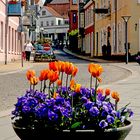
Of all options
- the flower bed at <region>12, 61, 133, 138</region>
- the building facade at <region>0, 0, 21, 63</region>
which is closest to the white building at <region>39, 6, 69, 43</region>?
the building facade at <region>0, 0, 21, 63</region>

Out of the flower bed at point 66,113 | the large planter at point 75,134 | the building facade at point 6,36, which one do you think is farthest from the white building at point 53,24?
the large planter at point 75,134

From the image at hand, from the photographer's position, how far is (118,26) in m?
43.7

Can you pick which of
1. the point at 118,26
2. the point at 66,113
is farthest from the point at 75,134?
the point at 118,26

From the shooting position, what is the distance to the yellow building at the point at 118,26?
39656 millimetres

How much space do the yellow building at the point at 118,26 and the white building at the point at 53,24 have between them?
7746cm

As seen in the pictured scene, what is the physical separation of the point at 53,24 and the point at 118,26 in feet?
311

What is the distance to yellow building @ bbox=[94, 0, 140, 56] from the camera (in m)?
39.7

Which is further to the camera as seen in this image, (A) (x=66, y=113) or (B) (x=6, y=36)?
(B) (x=6, y=36)

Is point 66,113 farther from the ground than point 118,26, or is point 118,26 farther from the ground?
point 118,26

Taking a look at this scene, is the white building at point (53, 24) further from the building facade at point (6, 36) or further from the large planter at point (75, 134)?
the large planter at point (75, 134)

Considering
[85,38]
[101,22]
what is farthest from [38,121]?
[85,38]

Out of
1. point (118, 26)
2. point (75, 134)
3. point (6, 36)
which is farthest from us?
point (118, 26)

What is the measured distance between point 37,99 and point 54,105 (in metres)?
0.31

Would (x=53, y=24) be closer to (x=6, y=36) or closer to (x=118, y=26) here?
(x=118, y=26)
